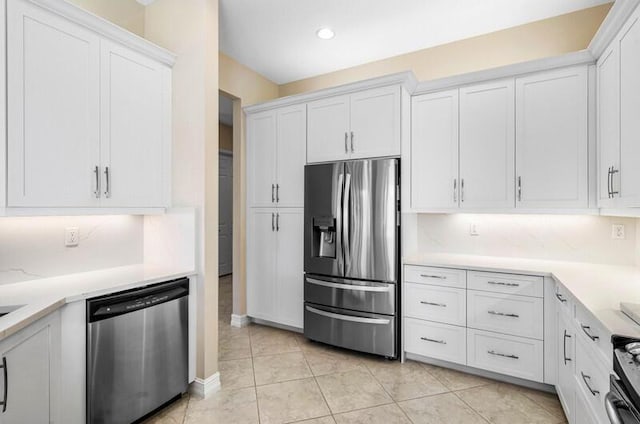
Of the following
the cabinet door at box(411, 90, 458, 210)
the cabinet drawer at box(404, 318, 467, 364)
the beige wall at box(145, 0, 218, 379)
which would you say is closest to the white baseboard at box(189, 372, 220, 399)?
the beige wall at box(145, 0, 218, 379)

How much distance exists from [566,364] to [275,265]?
254 centimetres

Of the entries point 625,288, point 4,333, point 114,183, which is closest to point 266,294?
point 114,183

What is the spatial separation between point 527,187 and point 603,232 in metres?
0.71

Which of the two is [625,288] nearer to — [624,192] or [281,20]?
[624,192]

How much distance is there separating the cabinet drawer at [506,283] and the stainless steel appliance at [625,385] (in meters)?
1.33

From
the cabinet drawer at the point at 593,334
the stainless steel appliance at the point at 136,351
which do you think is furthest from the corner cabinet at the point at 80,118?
the cabinet drawer at the point at 593,334

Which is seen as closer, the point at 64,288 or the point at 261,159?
the point at 64,288

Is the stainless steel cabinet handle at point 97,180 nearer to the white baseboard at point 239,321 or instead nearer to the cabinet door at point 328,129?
the cabinet door at point 328,129

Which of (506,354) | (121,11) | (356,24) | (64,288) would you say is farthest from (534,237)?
(121,11)

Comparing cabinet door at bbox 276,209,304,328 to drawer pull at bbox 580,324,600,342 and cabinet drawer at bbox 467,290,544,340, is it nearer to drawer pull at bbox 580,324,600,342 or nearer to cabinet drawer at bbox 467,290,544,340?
cabinet drawer at bbox 467,290,544,340

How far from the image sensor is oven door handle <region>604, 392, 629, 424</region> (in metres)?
0.98

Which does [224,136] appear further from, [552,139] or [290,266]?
[552,139]

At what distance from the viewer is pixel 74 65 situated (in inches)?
75.4

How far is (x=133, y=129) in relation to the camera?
2.24 meters
